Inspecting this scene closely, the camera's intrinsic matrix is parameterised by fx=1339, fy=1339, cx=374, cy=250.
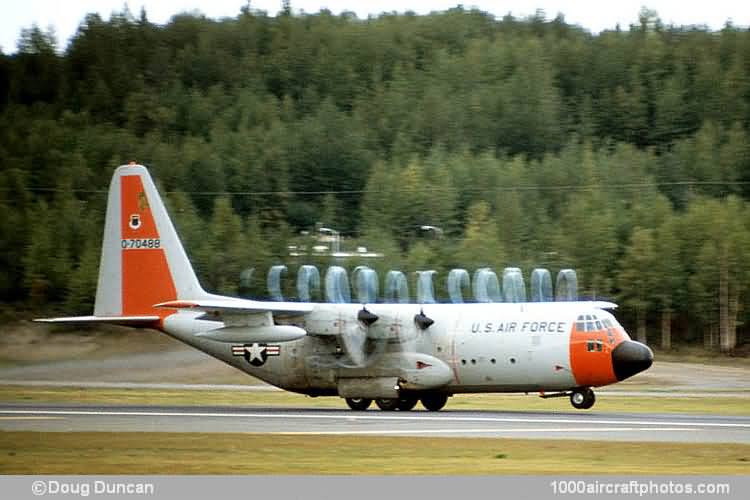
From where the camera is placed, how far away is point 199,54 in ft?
399

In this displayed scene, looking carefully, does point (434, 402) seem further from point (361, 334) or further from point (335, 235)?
point (335, 235)

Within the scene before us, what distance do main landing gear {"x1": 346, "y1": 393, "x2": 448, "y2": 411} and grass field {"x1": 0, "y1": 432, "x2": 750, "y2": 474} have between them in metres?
8.19

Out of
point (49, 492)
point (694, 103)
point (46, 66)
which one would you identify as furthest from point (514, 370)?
point (46, 66)

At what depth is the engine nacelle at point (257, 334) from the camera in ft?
109

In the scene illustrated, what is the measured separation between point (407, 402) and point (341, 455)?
11.4m

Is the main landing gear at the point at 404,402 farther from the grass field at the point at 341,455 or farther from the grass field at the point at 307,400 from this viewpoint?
the grass field at the point at 341,455

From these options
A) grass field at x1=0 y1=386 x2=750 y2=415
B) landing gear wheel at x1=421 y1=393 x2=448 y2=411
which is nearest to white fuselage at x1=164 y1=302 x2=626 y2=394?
landing gear wheel at x1=421 y1=393 x2=448 y2=411

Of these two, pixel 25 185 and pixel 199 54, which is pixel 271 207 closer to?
pixel 25 185

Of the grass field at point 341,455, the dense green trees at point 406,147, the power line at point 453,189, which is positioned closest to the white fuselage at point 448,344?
the grass field at point 341,455

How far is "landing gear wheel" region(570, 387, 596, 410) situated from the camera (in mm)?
32188

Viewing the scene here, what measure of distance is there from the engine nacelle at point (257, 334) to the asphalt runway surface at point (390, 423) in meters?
1.80

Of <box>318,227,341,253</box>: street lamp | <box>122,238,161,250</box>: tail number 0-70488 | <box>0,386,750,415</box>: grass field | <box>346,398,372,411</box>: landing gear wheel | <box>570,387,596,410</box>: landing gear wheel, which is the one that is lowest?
<box>0,386,750,415</box>: grass field

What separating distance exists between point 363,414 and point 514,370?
3.87 metres

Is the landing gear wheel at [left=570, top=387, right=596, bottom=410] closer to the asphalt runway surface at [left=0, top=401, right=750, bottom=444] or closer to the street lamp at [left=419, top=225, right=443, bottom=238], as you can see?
the asphalt runway surface at [left=0, top=401, right=750, bottom=444]
